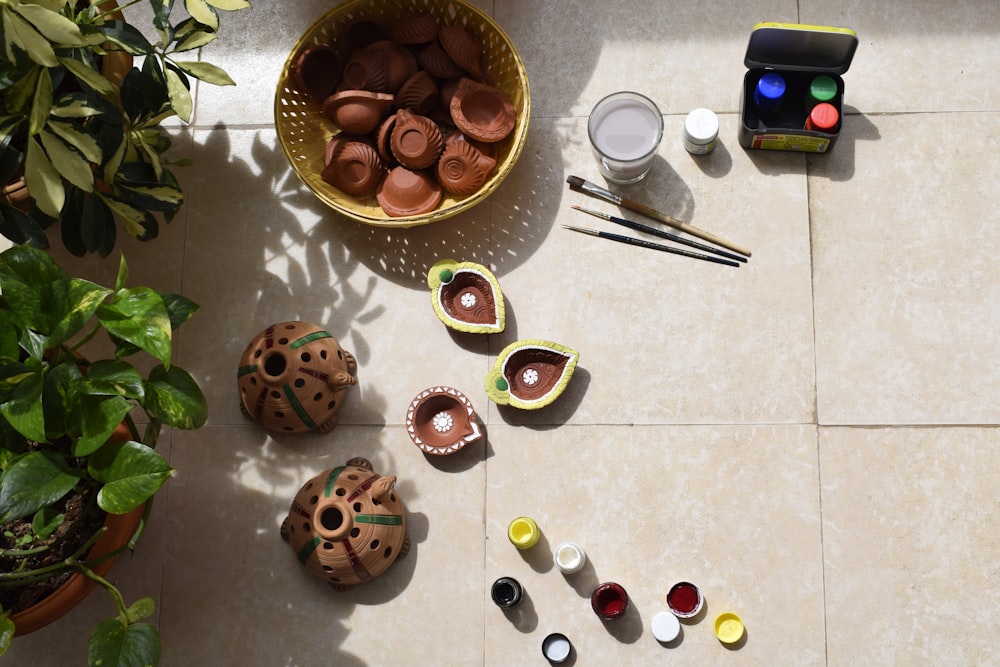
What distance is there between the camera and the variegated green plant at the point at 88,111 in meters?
1.25

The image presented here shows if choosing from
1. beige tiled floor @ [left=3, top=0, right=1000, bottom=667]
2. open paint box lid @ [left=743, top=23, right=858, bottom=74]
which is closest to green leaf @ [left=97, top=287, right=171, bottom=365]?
beige tiled floor @ [left=3, top=0, right=1000, bottom=667]

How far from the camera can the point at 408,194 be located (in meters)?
1.71

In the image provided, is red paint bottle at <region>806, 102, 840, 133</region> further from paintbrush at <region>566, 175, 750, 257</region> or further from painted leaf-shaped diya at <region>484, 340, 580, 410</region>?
painted leaf-shaped diya at <region>484, 340, 580, 410</region>

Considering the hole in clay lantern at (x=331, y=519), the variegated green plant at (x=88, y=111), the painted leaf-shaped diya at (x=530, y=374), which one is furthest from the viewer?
the painted leaf-shaped diya at (x=530, y=374)

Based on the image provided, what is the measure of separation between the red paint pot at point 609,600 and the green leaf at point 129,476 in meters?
0.83

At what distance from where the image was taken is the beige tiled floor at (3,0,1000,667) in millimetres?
1685

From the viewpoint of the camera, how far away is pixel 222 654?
170cm

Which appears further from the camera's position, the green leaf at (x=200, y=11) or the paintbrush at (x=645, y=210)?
the paintbrush at (x=645, y=210)

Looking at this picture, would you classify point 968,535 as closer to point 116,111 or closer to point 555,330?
point 555,330

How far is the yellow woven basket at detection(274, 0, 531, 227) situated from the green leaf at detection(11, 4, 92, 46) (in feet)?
1.80

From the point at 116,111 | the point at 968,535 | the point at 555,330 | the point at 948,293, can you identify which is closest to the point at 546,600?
the point at 555,330

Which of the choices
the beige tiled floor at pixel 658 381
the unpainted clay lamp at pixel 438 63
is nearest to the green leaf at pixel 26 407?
the beige tiled floor at pixel 658 381

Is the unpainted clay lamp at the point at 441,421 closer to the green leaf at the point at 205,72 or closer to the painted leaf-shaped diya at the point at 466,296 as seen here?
the painted leaf-shaped diya at the point at 466,296

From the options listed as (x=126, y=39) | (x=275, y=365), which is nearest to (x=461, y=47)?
(x=126, y=39)
